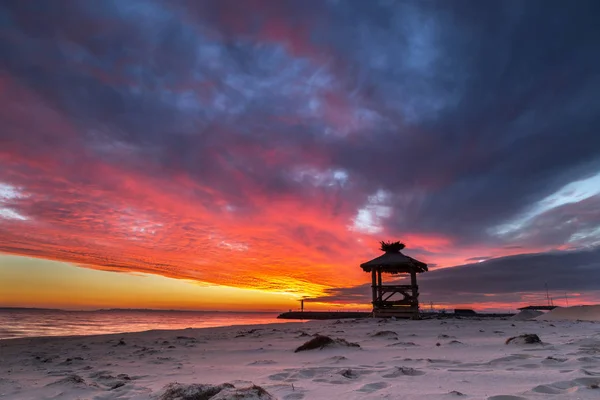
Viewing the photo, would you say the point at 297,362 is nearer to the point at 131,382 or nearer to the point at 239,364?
the point at 239,364

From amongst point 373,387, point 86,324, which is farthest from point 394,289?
point 86,324

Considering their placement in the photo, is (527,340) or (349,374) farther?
(527,340)

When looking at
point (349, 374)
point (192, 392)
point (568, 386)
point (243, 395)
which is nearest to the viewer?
point (243, 395)

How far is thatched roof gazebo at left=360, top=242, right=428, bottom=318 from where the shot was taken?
2269 centimetres

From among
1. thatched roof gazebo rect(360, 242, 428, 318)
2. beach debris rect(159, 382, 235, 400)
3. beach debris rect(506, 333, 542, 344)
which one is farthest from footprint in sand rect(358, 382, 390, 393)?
thatched roof gazebo rect(360, 242, 428, 318)

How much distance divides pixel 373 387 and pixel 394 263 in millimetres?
19036

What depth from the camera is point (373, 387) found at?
4184mm

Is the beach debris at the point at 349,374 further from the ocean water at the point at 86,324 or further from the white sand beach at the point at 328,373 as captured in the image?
the ocean water at the point at 86,324

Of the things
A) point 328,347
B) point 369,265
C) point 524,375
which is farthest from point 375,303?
Answer: point 524,375

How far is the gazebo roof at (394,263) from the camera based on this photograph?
22609 mm

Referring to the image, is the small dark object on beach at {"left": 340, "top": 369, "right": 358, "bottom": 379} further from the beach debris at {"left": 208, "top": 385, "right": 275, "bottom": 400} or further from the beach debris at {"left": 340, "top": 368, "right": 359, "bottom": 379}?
the beach debris at {"left": 208, "top": 385, "right": 275, "bottom": 400}

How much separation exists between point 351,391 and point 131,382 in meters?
3.66

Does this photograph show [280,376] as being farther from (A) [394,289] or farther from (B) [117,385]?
(A) [394,289]

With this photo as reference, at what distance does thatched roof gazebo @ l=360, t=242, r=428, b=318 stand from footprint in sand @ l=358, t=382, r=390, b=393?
61.7ft
